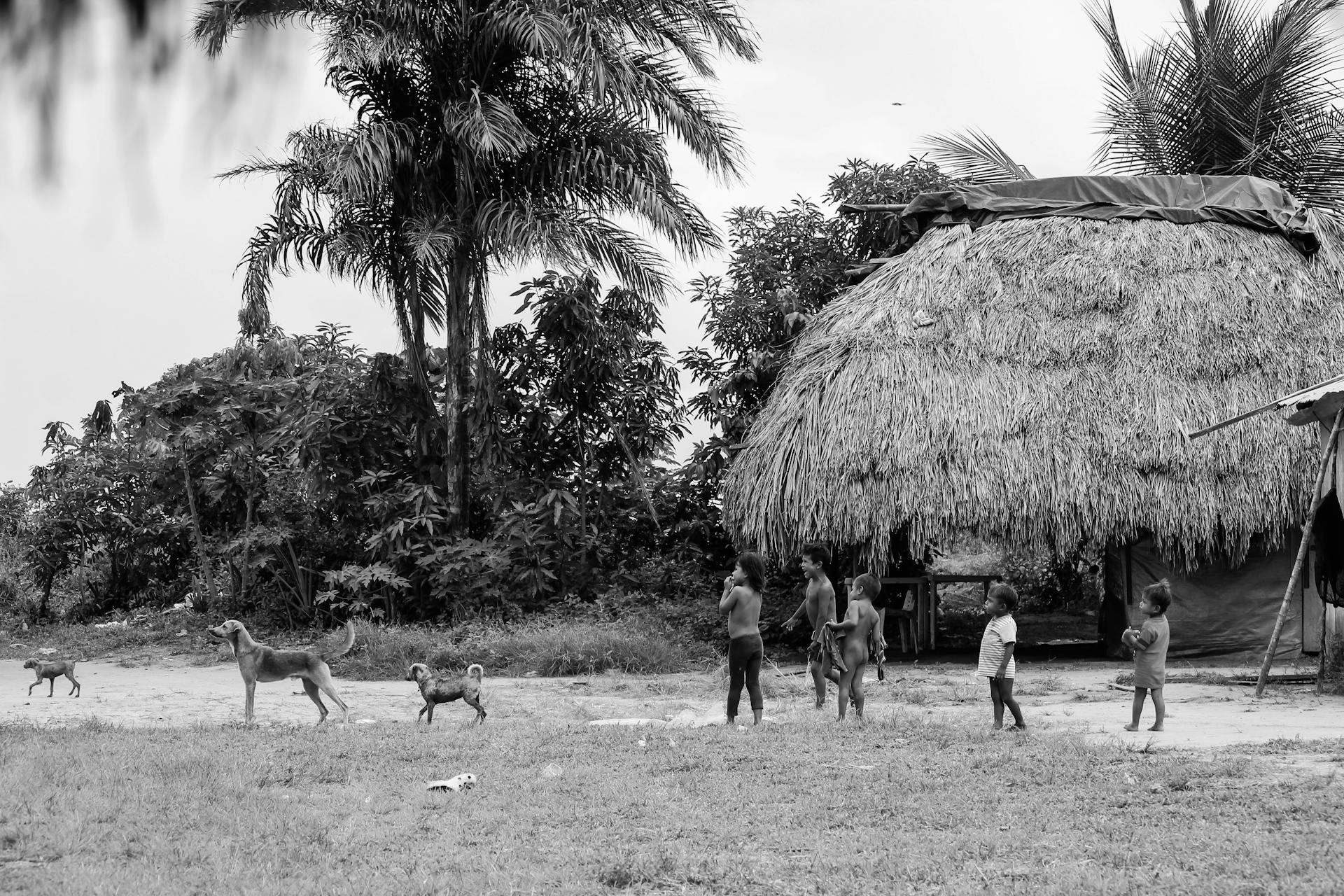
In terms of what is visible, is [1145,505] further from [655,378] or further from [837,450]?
[655,378]

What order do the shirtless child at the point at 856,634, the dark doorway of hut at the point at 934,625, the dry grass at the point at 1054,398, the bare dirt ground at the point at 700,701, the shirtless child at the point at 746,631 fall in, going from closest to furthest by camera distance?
the shirtless child at the point at 746,631 → the shirtless child at the point at 856,634 → the bare dirt ground at the point at 700,701 → the dry grass at the point at 1054,398 → the dark doorway of hut at the point at 934,625

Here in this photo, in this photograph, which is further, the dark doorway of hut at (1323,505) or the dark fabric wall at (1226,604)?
the dark fabric wall at (1226,604)

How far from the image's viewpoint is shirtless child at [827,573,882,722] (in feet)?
26.9

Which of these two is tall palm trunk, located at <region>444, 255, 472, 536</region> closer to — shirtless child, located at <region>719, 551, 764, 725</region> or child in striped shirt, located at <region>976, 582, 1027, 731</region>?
shirtless child, located at <region>719, 551, 764, 725</region>

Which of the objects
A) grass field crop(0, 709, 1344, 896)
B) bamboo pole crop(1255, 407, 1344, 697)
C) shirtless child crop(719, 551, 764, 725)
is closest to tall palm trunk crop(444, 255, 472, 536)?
shirtless child crop(719, 551, 764, 725)

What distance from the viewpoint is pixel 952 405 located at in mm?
12680

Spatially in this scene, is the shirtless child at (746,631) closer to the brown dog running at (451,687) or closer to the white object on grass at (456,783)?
the brown dog running at (451,687)

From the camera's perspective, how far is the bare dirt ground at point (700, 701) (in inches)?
334

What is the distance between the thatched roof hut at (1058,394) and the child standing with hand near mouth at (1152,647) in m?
4.34

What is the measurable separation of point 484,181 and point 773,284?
4.11m

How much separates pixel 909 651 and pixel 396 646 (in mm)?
5772

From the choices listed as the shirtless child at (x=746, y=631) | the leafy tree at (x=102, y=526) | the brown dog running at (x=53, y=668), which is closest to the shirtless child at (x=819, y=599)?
the shirtless child at (x=746, y=631)

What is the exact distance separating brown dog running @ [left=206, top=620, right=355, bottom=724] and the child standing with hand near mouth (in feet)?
16.7

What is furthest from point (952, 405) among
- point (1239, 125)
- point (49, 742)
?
point (1239, 125)
